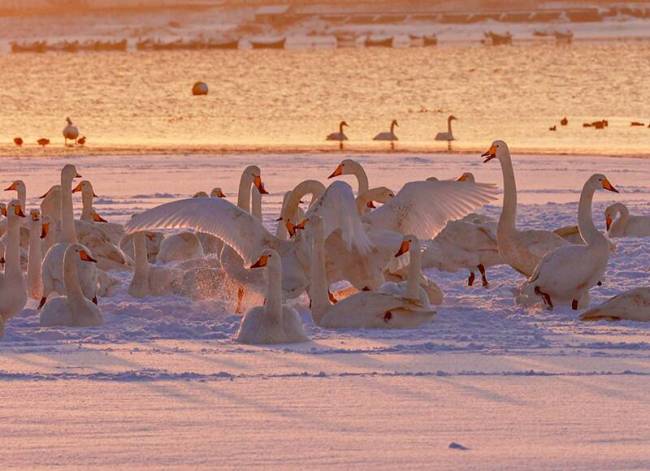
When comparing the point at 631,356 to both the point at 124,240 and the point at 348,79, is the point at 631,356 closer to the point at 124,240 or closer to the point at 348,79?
the point at 124,240

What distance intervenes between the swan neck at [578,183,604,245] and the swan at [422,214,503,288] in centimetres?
106

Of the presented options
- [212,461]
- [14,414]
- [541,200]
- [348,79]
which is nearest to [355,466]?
[212,461]

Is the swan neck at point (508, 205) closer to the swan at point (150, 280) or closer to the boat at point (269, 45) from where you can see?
the swan at point (150, 280)

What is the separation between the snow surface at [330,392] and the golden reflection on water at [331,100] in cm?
1759

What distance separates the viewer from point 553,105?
46.6 metres

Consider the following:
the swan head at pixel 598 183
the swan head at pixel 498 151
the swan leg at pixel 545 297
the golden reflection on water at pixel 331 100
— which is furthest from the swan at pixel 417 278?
the golden reflection on water at pixel 331 100

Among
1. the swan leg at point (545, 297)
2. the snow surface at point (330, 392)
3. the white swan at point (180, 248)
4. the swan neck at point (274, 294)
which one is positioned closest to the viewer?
the snow surface at point (330, 392)

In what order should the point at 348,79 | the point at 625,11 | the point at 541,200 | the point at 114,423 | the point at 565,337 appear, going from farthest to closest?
1. the point at 625,11
2. the point at 348,79
3. the point at 541,200
4. the point at 565,337
5. the point at 114,423

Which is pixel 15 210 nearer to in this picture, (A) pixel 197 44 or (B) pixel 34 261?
(B) pixel 34 261

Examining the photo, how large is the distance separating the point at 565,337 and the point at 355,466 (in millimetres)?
3196

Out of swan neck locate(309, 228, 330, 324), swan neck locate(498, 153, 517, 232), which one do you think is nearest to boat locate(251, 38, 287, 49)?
swan neck locate(498, 153, 517, 232)

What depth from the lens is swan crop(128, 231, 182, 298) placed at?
1178 cm

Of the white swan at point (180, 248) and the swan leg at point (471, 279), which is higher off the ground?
the white swan at point (180, 248)

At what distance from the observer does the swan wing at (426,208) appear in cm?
1213
